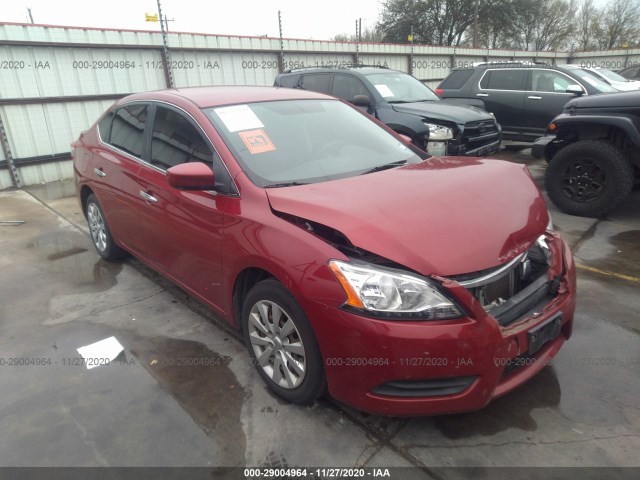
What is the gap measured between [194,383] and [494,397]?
1.67 m

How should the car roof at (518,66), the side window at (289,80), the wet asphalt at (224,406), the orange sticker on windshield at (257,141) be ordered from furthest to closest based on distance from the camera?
1. the car roof at (518,66)
2. the side window at (289,80)
3. the orange sticker on windshield at (257,141)
4. the wet asphalt at (224,406)

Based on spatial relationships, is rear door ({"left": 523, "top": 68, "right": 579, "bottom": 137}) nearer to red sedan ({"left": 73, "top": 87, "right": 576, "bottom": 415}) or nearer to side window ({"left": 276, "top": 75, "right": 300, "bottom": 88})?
side window ({"left": 276, "top": 75, "right": 300, "bottom": 88})

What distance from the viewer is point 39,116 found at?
25.3 ft

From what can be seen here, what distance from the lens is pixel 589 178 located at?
5281 millimetres

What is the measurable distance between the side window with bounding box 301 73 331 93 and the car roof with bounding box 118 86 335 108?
14.5 feet

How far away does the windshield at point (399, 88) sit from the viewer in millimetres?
7328

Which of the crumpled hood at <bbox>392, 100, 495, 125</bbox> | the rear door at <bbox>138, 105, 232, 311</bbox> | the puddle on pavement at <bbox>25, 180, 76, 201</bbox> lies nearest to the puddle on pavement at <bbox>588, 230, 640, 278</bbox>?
the crumpled hood at <bbox>392, 100, 495, 125</bbox>

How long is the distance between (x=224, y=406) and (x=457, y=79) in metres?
9.20

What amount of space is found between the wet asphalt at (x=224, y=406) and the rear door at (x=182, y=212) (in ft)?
1.50

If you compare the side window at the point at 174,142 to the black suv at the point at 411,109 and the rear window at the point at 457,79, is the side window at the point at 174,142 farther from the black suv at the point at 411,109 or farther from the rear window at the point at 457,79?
the rear window at the point at 457,79

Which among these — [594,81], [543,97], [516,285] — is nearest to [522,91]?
[543,97]

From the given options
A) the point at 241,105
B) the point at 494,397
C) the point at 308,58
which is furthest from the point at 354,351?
the point at 308,58

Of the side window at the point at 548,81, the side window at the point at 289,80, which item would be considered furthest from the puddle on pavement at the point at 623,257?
the side window at the point at 289,80

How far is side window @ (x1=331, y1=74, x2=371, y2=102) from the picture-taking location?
733 centimetres
